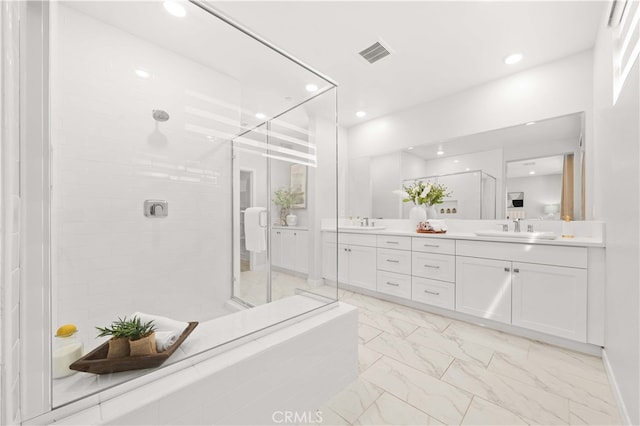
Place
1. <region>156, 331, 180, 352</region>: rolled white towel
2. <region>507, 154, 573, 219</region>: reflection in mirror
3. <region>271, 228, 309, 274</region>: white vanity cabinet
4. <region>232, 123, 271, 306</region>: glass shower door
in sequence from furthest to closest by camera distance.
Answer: <region>507, 154, 573, 219</region>: reflection in mirror → <region>271, 228, 309, 274</region>: white vanity cabinet → <region>232, 123, 271, 306</region>: glass shower door → <region>156, 331, 180, 352</region>: rolled white towel

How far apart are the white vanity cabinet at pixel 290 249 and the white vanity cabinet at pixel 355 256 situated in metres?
0.63

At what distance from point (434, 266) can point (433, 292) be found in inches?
10.5

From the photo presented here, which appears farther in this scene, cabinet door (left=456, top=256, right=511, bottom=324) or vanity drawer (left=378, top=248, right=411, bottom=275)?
vanity drawer (left=378, top=248, right=411, bottom=275)

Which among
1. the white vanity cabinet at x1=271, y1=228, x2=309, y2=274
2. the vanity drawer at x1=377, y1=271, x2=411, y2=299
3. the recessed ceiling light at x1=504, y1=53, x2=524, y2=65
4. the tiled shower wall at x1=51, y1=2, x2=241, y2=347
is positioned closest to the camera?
the tiled shower wall at x1=51, y1=2, x2=241, y2=347

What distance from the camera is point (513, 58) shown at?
2.27 meters

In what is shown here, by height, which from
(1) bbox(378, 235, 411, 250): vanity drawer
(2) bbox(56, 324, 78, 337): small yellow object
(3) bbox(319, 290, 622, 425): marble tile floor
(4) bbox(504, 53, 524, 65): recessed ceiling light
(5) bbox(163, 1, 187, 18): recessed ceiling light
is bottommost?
(3) bbox(319, 290, 622, 425): marble tile floor

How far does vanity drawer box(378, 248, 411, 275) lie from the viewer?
108 inches

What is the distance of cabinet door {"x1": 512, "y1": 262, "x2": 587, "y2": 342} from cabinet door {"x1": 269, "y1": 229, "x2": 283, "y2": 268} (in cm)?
199

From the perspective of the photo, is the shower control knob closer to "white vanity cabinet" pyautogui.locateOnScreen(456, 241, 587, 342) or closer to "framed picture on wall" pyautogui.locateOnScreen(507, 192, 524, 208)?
"white vanity cabinet" pyautogui.locateOnScreen(456, 241, 587, 342)

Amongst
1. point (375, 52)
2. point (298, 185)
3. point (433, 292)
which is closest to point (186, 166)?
point (298, 185)

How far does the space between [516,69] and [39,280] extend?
144 inches

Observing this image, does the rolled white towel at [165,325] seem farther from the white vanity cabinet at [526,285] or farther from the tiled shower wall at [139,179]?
the white vanity cabinet at [526,285]

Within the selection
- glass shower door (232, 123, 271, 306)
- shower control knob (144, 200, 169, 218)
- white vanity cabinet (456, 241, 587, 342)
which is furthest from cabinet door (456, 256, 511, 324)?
shower control knob (144, 200, 169, 218)

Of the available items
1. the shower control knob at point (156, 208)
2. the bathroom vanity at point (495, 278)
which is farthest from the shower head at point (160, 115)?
the bathroom vanity at point (495, 278)
